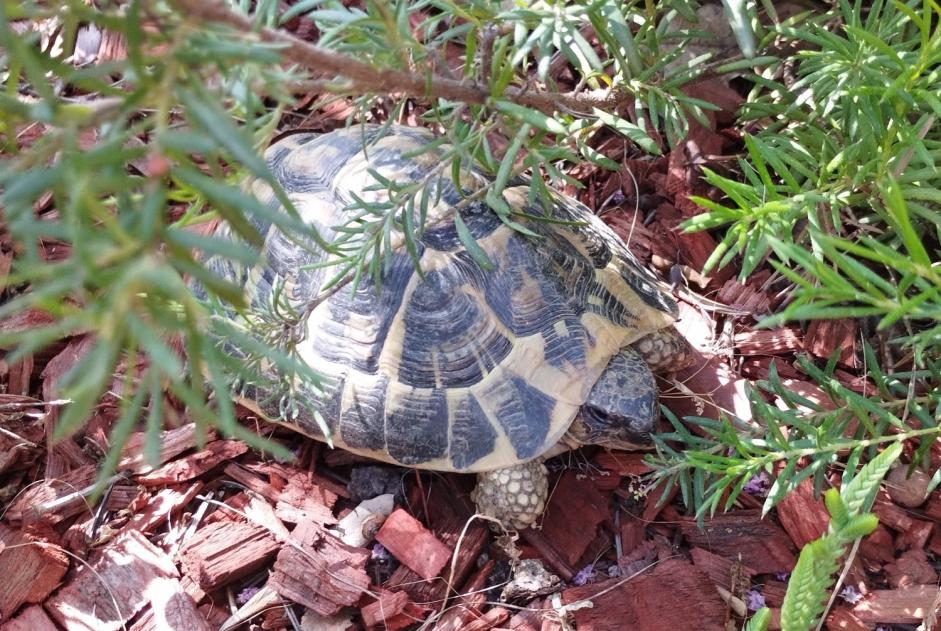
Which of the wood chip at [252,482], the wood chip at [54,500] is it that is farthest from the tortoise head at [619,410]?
the wood chip at [54,500]

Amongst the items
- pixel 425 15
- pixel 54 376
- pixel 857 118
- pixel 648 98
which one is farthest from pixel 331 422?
pixel 425 15

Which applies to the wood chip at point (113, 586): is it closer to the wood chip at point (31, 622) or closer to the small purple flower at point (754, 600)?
the wood chip at point (31, 622)

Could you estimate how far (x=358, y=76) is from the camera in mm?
1449

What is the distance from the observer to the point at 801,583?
6.31 feet

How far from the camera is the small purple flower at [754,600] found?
9.09 feet

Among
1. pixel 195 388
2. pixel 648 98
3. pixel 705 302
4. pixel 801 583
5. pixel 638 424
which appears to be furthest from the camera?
pixel 705 302

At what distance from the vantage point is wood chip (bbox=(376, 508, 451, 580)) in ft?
9.48

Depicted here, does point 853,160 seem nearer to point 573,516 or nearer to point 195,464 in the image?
point 573,516

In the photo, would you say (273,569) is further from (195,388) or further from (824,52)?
(824,52)

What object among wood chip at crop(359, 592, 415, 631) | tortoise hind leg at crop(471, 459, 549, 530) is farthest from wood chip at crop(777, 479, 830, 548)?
wood chip at crop(359, 592, 415, 631)

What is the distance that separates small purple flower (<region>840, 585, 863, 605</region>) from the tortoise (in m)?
0.87

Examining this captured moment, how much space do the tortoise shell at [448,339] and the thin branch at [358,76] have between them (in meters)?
0.67

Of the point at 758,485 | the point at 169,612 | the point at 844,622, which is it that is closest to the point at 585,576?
the point at 758,485

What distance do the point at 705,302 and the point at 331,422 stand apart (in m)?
1.69
